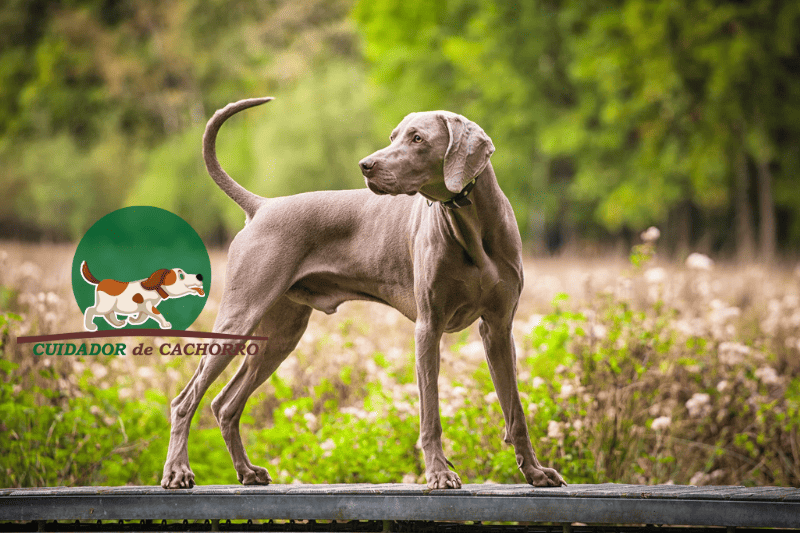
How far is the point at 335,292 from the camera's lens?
3.90 meters

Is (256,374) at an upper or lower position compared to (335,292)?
lower

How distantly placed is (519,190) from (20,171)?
59.2ft

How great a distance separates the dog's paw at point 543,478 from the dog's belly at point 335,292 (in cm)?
97

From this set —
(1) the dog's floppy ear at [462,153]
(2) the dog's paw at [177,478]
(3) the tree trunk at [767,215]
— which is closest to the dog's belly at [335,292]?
(1) the dog's floppy ear at [462,153]

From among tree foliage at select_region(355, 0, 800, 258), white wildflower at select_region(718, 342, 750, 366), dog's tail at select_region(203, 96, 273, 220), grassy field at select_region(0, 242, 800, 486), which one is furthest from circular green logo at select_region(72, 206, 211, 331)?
tree foliage at select_region(355, 0, 800, 258)

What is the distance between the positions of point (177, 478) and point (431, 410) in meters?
1.33

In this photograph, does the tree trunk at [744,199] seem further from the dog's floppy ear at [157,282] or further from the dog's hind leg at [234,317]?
the dog's floppy ear at [157,282]

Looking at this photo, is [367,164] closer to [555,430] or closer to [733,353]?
[555,430]

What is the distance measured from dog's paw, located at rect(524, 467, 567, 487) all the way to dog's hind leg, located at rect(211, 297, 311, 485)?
4.67 ft

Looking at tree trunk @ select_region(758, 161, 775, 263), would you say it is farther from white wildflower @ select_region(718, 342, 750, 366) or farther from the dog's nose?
the dog's nose

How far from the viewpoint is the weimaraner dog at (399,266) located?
3.21 meters

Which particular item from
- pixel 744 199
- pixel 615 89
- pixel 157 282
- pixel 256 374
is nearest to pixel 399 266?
pixel 256 374

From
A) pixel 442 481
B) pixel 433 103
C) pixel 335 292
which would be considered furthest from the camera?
pixel 433 103

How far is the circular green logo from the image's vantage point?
161 inches
